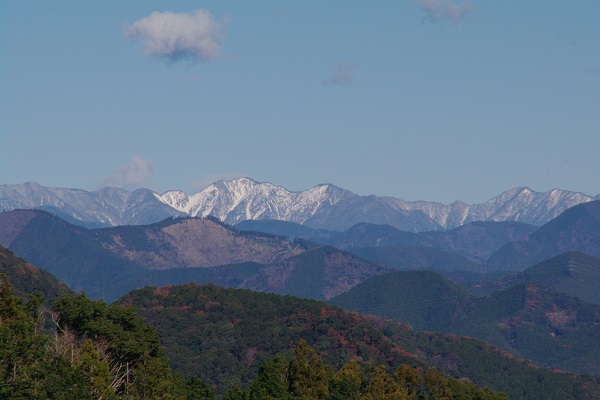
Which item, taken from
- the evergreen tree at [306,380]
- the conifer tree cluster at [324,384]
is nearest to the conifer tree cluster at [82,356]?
the conifer tree cluster at [324,384]

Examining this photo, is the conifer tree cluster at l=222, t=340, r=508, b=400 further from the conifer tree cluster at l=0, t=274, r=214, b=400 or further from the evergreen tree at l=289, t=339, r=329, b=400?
the conifer tree cluster at l=0, t=274, r=214, b=400

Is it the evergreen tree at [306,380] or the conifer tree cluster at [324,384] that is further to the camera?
the evergreen tree at [306,380]

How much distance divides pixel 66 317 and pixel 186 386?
993 inches

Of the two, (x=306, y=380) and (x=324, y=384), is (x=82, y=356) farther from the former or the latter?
(x=324, y=384)

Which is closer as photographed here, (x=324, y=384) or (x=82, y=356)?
(x=82, y=356)

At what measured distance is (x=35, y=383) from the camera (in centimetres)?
9581

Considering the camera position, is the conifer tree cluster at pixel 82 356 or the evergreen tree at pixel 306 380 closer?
the conifer tree cluster at pixel 82 356

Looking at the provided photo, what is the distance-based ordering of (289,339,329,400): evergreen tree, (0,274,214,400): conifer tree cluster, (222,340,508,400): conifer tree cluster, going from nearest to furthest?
(0,274,214,400): conifer tree cluster < (222,340,508,400): conifer tree cluster < (289,339,329,400): evergreen tree

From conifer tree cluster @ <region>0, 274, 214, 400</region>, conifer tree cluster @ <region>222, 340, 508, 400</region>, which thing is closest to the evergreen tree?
conifer tree cluster @ <region>222, 340, 508, 400</region>

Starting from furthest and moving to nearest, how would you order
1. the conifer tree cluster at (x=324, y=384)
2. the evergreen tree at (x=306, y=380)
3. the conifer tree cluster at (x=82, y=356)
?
the evergreen tree at (x=306, y=380)
the conifer tree cluster at (x=324, y=384)
the conifer tree cluster at (x=82, y=356)

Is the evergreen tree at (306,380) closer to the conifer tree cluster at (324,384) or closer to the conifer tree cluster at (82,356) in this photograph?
Result: the conifer tree cluster at (324,384)

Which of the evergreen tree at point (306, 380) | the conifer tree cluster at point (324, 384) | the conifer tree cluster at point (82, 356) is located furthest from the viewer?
the evergreen tree at point (306, 380)

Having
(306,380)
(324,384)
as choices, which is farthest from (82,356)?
(324,384)

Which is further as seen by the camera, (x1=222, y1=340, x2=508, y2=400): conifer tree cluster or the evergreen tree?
the evergreen tree
